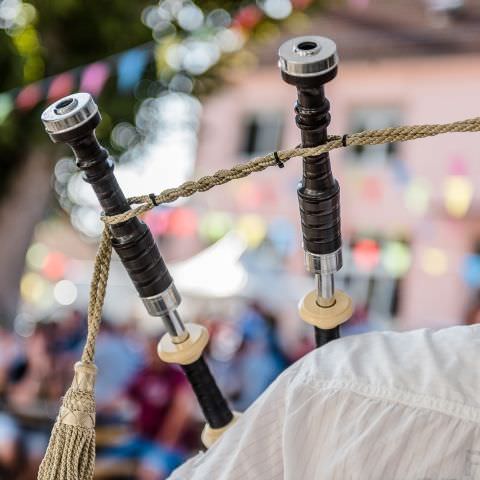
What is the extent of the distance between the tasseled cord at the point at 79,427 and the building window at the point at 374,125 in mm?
8972

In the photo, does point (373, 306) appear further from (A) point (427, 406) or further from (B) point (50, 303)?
(A) point (427, 406)

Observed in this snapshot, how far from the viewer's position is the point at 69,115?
905mm

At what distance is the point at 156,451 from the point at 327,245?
2594 mm

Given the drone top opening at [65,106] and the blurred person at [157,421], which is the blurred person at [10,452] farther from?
the drone top opening at [65,106]

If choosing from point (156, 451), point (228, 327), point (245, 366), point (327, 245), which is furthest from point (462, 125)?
point (228, 327)

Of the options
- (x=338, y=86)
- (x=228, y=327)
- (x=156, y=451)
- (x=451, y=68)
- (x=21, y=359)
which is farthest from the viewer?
(x=338, y=86)

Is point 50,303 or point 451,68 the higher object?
point 451,68

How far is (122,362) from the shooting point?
446 cm

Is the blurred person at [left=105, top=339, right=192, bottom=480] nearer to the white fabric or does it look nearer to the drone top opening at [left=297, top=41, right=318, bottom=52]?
the white fabric

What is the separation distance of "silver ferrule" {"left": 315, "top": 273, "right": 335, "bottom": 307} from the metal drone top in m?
0.37

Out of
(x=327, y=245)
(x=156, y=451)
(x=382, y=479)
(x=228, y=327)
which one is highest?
(x=327, y=245)

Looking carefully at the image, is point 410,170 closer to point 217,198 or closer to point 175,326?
point 217,198

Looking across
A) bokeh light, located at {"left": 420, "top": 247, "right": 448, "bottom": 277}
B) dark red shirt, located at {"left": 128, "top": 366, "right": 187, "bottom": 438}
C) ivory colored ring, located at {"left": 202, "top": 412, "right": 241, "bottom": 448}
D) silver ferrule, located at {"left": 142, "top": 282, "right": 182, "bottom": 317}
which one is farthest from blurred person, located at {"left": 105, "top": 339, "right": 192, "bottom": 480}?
bokeh light, located at {"left": 420, "top": 247, "right": 448, "bottom": 277}

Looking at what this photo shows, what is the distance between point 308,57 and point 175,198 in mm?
267
